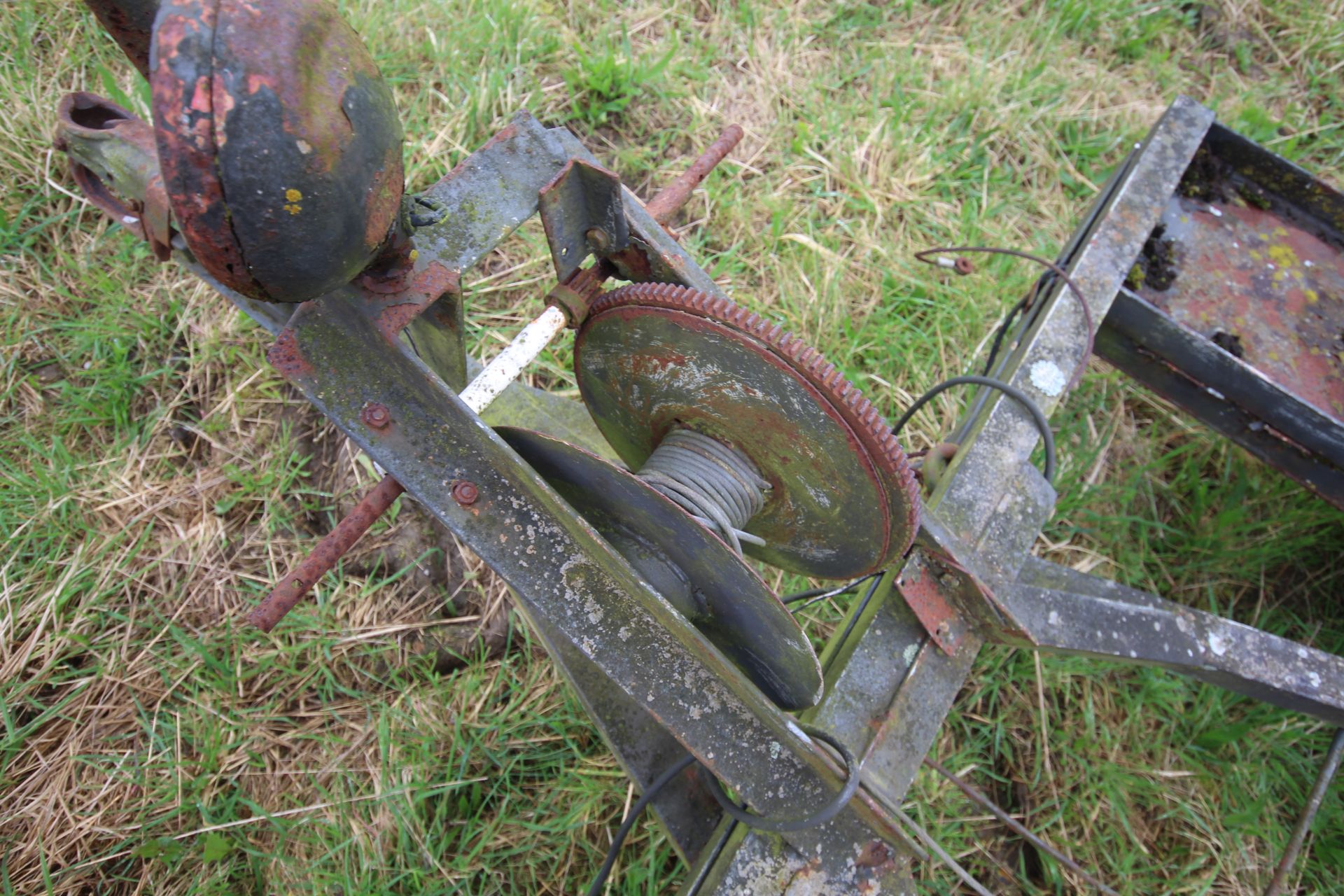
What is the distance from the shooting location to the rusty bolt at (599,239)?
1.71m

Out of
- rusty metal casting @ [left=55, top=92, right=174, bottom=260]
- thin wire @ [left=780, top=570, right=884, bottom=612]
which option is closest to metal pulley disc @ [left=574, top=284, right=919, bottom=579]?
thin wire @ [left=780, top=570, right=884, bottom=612]

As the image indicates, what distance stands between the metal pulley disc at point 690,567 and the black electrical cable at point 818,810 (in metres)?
0.08

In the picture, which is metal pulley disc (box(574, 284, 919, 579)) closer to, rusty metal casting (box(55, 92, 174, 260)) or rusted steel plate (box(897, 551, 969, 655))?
rusted steel plate (box(897, 551, 969, 655))

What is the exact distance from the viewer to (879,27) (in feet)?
12.0

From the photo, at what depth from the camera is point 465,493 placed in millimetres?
1441

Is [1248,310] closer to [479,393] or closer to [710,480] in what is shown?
[710,480]

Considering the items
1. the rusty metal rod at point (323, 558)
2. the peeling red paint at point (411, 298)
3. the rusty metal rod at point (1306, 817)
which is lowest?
the rusty metal rod at point (1306, 817)

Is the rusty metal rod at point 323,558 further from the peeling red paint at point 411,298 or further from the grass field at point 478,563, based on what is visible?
the grass field at point 478,563

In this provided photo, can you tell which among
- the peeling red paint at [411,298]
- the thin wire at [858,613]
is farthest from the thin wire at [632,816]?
the peeling red paint at [411,298]

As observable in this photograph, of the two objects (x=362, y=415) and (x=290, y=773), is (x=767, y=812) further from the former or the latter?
(x=290, y=773)

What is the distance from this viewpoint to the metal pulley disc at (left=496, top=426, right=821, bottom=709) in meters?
1.36

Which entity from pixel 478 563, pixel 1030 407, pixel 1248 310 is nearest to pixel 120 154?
pixel 478 563

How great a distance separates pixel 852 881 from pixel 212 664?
1.86m

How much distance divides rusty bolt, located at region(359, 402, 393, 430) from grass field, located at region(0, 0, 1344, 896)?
3.75 feet
